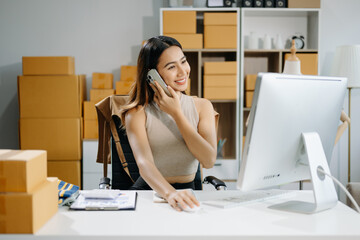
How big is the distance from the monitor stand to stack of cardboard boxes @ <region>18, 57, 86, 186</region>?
2.73m

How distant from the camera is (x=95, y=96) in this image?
382cm

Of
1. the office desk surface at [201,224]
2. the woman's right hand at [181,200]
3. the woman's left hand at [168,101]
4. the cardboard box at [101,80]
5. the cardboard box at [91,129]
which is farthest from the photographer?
the cardboard box at [101,80]

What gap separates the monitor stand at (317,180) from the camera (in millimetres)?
1275

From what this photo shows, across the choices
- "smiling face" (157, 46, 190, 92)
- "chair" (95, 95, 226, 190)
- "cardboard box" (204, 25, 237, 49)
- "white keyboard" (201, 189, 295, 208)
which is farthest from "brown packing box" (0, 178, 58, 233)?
"cardboard box" (204, 25, 237, 49)

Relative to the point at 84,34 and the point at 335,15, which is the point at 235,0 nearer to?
the point at 335,15

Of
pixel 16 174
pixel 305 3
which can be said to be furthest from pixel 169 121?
pixel 305 3

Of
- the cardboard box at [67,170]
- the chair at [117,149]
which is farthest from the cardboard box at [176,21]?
the chair at [117,149]

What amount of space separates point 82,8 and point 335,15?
8.71 feet

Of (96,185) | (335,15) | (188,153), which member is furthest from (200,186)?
(335,15)

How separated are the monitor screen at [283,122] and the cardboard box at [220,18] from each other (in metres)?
2.48

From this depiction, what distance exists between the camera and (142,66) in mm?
1872

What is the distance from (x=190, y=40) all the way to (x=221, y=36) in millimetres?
297

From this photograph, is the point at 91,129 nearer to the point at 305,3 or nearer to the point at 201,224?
the point at 305,3

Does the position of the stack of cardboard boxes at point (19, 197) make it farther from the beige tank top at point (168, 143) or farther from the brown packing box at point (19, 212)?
the beige tank top at point (168, 143)
